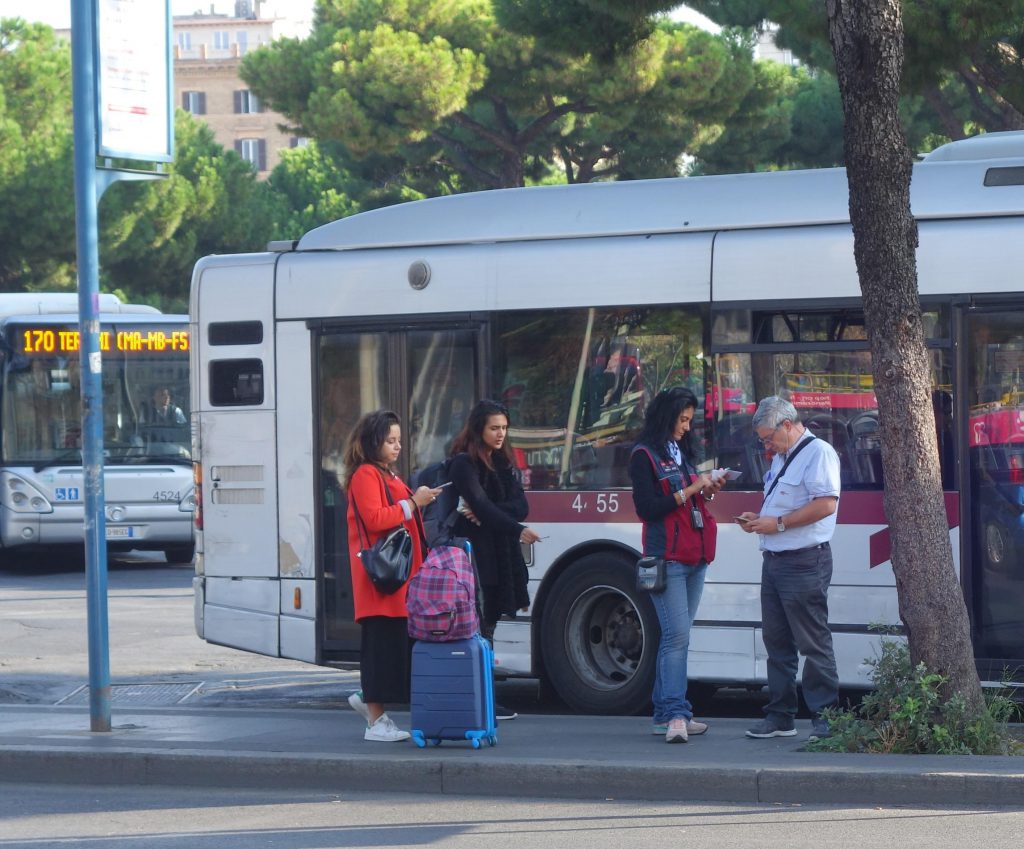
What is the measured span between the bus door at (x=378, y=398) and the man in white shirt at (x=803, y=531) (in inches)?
90.7

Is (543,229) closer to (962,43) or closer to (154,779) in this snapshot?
(154,779)

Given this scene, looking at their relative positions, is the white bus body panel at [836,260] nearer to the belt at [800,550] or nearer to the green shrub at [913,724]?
the belt at [800,550]

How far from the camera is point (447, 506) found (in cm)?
825

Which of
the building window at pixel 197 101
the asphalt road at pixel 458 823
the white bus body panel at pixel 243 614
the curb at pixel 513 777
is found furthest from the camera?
the building window at pixel 197 101

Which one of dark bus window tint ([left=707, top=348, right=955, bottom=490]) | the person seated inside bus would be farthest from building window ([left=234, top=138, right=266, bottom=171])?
dark bus window tint ([left=707, top=348, right=955, bottom=490])

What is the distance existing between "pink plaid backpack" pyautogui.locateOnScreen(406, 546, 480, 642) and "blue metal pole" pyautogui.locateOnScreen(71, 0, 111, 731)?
Answer: 1.62 metres

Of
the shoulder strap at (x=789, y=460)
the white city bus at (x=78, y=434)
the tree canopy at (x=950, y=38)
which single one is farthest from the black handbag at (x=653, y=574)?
the white city bus at (x=78, y=434)

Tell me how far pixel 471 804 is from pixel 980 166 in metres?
4.30

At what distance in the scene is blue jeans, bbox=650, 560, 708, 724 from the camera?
7793 millimetres

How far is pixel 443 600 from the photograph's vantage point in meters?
7.62

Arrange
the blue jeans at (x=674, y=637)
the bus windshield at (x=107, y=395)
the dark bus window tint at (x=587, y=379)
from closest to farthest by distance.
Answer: the blue jeans at (x=674, y=637) → the dark bus window tint at (x=587, y=379) → the bus windshield at (x=107, y=395)

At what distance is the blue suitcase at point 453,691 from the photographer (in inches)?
302

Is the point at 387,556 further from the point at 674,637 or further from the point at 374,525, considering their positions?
the point at 674,637

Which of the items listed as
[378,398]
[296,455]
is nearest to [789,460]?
[378,398]
